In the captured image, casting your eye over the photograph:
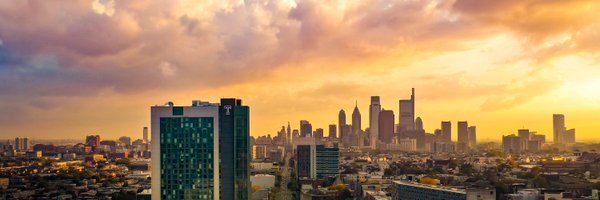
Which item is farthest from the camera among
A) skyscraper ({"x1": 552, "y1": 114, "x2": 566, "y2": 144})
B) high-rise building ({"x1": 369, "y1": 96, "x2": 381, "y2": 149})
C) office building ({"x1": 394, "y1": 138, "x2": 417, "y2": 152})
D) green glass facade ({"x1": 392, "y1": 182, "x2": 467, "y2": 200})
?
high-rise building ({"x1": 369, "y1": 96, "x2": 381, "y2": 149})

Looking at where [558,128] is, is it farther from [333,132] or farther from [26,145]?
[26,145]

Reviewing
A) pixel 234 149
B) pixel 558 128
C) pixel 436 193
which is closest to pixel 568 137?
pixel 558 128

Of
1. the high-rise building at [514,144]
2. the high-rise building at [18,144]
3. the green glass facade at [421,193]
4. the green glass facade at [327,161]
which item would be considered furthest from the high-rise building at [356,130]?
the high-rise building at [18,144]

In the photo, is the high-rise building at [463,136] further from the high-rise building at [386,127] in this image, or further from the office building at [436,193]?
the office building at [436,193]

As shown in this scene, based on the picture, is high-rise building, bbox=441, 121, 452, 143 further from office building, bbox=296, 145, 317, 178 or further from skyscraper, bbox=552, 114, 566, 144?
office building, bbox=296, 145, 317, 178

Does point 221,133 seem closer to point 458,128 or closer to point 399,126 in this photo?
point 458,128

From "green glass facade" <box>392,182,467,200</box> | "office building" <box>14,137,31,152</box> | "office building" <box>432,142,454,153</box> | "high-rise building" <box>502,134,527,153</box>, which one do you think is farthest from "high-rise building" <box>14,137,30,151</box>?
"office building" <box>432,142,454,153</box>
